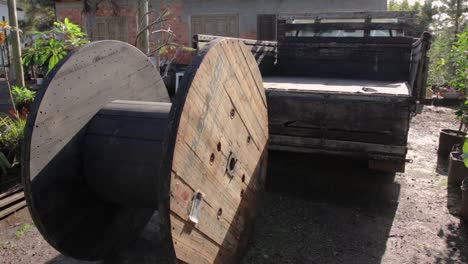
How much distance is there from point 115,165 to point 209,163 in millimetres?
724

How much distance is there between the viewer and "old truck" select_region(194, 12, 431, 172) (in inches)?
135

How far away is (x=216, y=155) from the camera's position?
2121mm

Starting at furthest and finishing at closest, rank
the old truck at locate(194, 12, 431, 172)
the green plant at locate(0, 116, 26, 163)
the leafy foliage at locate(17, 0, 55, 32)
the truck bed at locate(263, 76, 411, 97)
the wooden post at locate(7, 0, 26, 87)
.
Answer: the leafy foliage at locate(17, 0, 55, 32) < the wooden post at locate(7, 0, 26, 87) < the green plant at locate(0, 116, 26, 163) < the truck bed at locate(263, 76, 411, 97) < the old truck at locate(194, 12, 431, 172)

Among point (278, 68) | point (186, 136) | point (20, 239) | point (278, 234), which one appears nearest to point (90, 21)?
point (278, 68)

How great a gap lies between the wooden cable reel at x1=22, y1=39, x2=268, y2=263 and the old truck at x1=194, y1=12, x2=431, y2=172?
86 cm

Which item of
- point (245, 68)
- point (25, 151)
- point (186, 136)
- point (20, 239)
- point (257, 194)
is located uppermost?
point (245, 68)

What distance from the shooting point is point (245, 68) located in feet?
8.27

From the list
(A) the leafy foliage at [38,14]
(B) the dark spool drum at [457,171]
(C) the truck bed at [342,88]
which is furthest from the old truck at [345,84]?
(A) the leafy foliage at [38,14]

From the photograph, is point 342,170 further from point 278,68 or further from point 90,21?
point 90,21

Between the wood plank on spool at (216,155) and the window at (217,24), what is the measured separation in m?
9.54

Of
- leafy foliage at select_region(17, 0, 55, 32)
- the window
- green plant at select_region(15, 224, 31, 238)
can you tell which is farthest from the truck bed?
leafy foliage at select_region(17, 0, 55, 32)

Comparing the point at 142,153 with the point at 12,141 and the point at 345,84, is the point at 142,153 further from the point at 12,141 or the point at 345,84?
the point at 345,84

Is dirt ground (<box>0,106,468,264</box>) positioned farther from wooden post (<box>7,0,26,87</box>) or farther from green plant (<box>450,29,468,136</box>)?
wooden post (<box>7,0,26,87</box>)

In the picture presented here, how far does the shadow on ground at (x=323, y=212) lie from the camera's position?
321cm
